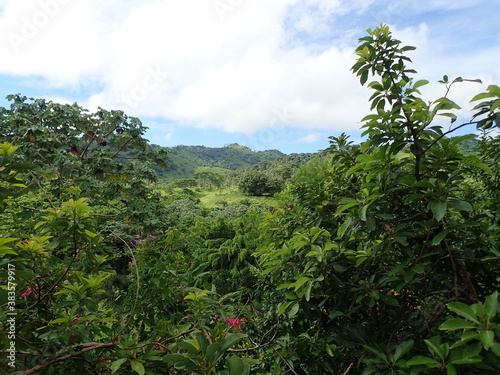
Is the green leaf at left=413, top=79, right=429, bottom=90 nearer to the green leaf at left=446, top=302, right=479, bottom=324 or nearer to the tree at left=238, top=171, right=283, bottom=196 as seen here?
the green leaf at left=446, top=302, right=479, bottom=324

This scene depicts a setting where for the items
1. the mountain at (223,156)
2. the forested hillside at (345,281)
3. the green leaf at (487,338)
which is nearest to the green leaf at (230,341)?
the forested hillside at (345,281)

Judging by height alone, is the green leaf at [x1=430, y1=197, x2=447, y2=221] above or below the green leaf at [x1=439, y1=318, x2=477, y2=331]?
above

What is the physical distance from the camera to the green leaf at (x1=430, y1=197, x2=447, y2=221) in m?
0.98

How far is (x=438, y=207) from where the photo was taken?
1002mm

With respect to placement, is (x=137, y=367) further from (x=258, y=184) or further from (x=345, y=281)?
(x=258, y=184)

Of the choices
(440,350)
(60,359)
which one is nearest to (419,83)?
(440,350)

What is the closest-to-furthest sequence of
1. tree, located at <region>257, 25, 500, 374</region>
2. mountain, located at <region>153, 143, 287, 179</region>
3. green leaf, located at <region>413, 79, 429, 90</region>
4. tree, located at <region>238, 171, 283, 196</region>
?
tree, located at <region>257, 25, 500, 374</region> → green leaf, located at <region>413, 79, 429, 90</region> → tree, located at <region>238, 171, 283, 196</region> → mountain, located at <region>153, 143, 287, 179</region>

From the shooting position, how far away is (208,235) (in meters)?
8.27

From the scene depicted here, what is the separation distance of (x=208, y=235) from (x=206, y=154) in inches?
4646

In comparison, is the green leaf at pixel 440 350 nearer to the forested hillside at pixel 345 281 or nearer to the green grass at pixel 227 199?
the forested hillside at pixel 345 281

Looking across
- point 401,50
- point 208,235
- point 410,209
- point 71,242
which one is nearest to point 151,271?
point 71,242

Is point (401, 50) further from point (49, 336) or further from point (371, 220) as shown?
point (49, 336)

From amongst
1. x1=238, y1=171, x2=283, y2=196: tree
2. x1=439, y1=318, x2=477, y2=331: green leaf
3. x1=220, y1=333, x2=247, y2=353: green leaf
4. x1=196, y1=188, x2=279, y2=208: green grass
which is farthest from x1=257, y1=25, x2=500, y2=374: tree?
x1=238, y1=171, x2=283, y2=196: tree

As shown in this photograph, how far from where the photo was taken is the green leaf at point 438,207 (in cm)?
98
